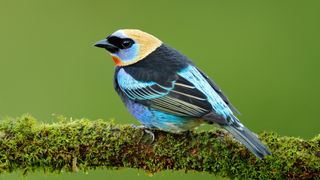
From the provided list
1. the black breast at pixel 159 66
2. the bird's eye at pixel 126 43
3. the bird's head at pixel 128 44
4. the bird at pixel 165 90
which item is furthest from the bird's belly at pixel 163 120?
the bird's eye at pixel 126 43

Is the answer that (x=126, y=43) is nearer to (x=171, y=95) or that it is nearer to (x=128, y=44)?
(x=128, y=44)

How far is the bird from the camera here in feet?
20.1

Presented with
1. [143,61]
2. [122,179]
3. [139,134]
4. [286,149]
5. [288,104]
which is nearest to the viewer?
[286,149]

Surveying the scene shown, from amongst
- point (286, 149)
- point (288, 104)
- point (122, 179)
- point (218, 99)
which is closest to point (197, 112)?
point (218, 99)

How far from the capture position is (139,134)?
5.97 m

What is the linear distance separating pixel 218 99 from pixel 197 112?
0.30 m

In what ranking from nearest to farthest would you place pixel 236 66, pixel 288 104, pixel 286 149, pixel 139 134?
1. pixel 286 149
2. pixel 139 134
3. pixel 288 104
4. pixel 236 66

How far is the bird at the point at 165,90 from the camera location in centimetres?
613

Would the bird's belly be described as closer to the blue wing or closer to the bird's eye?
the blue wing

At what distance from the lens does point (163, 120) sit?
20.9ft

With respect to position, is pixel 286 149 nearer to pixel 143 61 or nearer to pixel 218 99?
pixel 218 99

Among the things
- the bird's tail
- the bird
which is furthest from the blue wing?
the bird's tail

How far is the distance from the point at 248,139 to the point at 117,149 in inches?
38.7

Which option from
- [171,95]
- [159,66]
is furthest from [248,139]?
[159,66]
